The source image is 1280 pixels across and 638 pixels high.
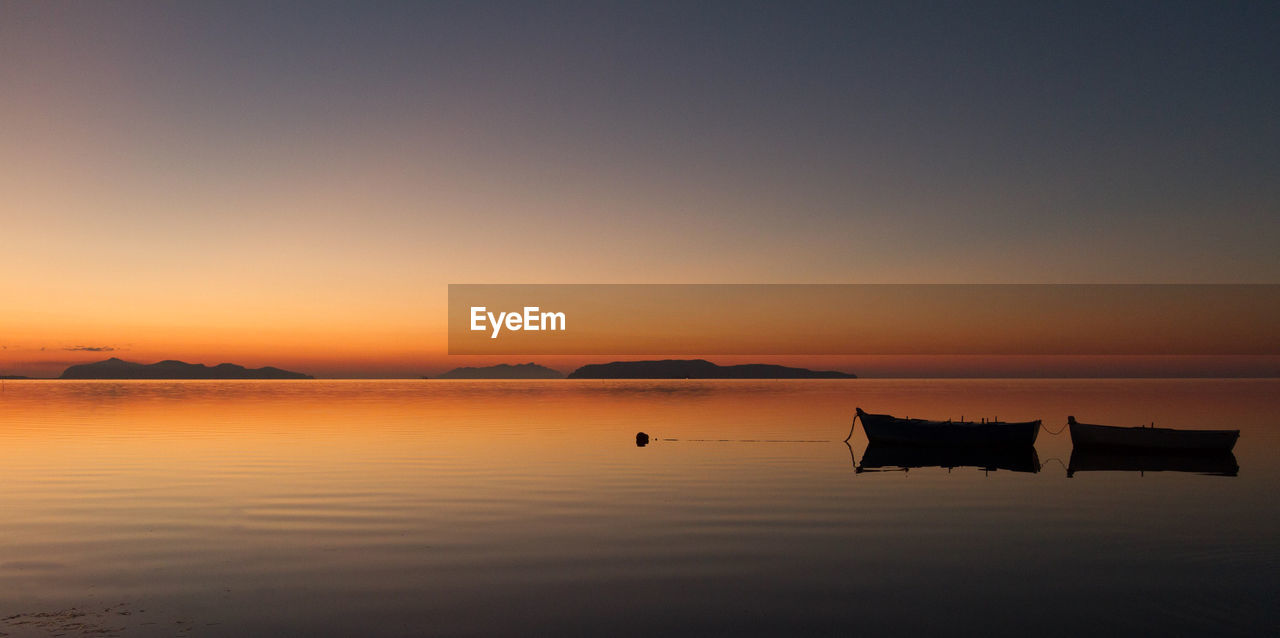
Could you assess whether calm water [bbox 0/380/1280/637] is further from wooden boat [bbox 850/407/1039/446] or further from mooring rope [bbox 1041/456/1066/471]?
wooden boat [bbox 850/407/1039/446]

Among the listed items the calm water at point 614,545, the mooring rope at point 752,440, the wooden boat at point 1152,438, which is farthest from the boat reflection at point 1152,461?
the mooring rope at point 752,440

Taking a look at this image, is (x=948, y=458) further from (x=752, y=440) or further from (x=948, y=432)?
(x=752, y=440)

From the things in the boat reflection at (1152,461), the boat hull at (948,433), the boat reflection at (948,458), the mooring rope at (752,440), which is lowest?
the boat reflection at (1152,461)

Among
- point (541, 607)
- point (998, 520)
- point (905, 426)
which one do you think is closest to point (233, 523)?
point (541, 607)

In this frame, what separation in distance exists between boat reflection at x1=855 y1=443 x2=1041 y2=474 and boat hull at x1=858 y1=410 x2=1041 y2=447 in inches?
15.8

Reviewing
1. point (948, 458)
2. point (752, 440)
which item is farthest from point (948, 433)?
point (752, 440)

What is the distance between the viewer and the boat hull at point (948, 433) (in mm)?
52031

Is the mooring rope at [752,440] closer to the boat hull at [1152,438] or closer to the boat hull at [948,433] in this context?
the boat hull at [948,433]

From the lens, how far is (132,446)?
51.3 metres

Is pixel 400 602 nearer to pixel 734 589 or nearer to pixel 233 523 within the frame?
pixel 734 589

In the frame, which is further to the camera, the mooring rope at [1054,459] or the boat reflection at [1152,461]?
the mooring rope at [1054,459]

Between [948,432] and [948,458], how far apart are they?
4.82 meters

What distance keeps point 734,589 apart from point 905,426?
3996 centimetres

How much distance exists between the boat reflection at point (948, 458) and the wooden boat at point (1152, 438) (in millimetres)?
3126
